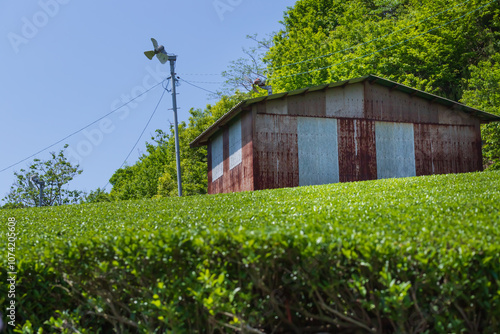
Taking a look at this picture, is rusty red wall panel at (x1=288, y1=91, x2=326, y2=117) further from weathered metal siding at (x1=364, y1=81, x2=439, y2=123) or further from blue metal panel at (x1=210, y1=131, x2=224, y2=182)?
blue metal panel at (x1=210, y1=131, x2=224, y2=182)

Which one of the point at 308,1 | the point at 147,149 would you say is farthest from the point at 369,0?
the point at 147,149

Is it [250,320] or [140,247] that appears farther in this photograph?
[140,247]

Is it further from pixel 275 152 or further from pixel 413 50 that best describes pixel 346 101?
pixel 413 50

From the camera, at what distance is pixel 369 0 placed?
49.3 meters

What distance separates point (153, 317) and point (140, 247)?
0.81m

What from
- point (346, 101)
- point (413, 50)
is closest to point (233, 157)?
point (346, 101)

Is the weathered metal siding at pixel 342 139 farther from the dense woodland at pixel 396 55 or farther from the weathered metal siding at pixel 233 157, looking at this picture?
the dense woodland at pixel 396 55

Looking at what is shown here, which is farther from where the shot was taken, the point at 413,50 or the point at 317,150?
the point at 413,50

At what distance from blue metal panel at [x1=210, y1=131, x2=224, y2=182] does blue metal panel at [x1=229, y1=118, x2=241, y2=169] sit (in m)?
1.18

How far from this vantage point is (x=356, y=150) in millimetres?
21844

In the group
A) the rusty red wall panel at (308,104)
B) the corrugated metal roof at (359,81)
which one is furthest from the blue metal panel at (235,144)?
the rusty red wall panel at (308,104)

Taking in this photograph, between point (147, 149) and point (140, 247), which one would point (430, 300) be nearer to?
point (140, 247)

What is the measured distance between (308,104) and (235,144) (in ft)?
10.7

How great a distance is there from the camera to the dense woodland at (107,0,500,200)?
125ft
